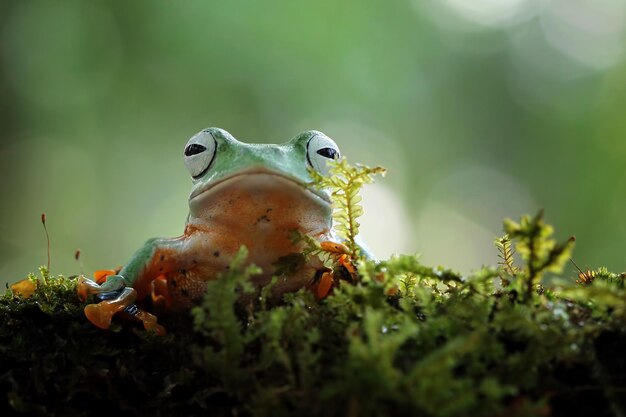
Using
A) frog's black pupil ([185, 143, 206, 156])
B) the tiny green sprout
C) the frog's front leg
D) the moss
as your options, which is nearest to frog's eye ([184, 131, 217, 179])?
frog's black pupil ([185, 143, 206, 156])

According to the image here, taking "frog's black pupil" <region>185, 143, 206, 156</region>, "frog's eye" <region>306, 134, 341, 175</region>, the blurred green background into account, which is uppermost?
the blurred green background

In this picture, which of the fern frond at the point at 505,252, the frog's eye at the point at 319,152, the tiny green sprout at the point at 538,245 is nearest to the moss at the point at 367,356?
the tiny green sprout at the point at 538,245

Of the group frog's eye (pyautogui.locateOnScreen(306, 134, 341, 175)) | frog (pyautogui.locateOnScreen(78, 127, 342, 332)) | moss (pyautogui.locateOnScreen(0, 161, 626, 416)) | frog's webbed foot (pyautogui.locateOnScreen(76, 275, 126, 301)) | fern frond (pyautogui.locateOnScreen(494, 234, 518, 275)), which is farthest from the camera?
frog's eye (pyautogui.locateOnScreen(306, 134, 341, 175))

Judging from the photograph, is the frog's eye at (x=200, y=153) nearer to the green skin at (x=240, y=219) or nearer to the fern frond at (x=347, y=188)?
the green skin at (x=240, y=219)

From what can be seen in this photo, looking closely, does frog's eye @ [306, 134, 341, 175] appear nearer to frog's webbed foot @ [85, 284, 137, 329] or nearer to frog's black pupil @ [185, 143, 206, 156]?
frog's black pupil @ [185, 143, 206, 156]

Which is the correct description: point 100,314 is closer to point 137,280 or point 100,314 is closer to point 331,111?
point 137,280

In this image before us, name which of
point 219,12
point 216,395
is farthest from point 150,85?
point 216,395
